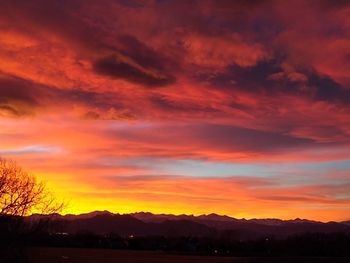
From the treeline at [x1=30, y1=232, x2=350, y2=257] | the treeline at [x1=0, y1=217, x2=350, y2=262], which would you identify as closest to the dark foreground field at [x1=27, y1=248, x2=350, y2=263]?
the treeline at [x1=0, y1=217, x2=350, y2=262]

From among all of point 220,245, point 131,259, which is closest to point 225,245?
point 220,245

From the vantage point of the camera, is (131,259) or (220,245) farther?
(220,245)

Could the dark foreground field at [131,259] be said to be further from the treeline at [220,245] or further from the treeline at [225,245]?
the treeline at [220,245]

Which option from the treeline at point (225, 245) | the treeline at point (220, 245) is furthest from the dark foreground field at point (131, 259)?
the treeline at point (220, 245)

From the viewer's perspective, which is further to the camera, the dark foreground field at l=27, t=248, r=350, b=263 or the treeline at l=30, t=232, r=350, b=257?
the treeline at l=30, t=232, r=350, b=257

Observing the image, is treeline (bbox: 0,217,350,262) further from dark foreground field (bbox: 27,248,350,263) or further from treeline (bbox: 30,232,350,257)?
dark foreground field (bbox: 27,248,350,263)

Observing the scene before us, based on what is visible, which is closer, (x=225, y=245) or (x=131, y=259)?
(x=131, y=259)

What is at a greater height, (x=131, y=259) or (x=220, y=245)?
(x=220, y=245)

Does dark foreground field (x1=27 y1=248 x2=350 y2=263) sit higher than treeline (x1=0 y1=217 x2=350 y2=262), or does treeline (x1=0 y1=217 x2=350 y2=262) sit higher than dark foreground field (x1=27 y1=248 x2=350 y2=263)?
treeline (x1=0 y1=217 x2=350 y2=262)

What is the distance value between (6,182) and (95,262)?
1892 cm

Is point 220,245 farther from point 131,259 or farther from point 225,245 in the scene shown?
point 131,259

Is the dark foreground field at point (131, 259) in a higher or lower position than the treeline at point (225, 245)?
A: lower

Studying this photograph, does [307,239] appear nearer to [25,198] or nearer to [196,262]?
[196,262]

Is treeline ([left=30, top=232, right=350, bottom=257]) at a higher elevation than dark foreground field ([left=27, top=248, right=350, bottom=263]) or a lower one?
higher
